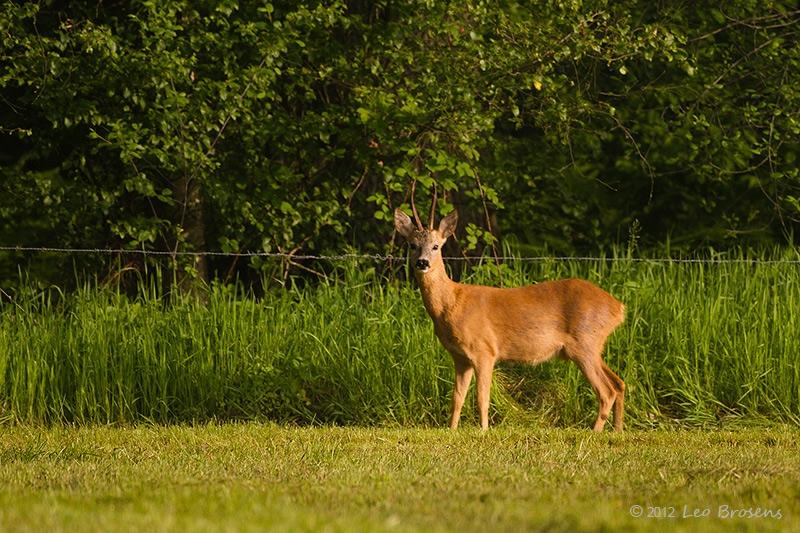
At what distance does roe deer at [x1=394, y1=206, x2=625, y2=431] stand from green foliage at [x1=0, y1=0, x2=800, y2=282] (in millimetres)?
2001

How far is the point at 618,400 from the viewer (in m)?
9.81

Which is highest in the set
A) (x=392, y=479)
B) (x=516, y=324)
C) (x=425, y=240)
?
(x=425, y=240)

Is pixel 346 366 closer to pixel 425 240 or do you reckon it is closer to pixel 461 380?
pixel 461 380

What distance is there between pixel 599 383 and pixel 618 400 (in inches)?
7.2

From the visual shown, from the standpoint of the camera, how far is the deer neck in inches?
383

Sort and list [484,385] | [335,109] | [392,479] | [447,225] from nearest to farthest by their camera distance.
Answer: [392,479] < [484,385] < [447,225] < [335,109]

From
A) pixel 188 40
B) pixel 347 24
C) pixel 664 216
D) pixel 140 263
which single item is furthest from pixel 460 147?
pixel 664 216

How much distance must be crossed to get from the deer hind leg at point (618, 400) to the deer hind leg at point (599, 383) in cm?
2

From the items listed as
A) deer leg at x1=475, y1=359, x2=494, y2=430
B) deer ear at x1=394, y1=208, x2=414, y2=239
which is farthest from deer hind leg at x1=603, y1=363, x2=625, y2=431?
deer ear at x1=394, y1=208, x2=414, y2=239

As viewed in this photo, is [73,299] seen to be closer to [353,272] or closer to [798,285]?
[353,272]

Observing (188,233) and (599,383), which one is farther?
(188,233)

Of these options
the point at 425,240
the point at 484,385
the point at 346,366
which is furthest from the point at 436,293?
the point at 346,366

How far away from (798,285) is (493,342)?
2.75 meters

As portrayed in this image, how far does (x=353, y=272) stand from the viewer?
11352mm
